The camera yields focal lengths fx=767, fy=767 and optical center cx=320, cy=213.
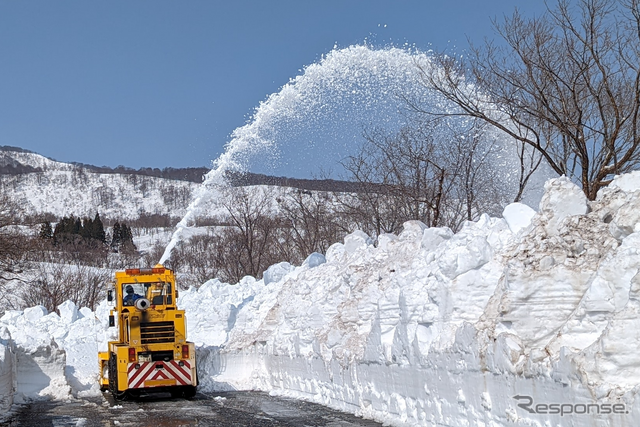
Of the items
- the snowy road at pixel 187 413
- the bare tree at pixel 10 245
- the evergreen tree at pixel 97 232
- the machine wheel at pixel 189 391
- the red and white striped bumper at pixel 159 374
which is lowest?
the snowy road at pixel 187 413

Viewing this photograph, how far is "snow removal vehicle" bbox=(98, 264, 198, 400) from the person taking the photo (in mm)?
19297

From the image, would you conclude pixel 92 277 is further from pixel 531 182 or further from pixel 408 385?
pixel 408 385

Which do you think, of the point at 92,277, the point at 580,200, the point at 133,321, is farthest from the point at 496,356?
the point at 92,277

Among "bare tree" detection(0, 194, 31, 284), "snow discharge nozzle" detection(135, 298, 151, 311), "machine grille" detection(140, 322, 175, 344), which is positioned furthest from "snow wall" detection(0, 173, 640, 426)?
"bare tree" detection(0, 194, 31, 284)

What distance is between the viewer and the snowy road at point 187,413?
584 inches

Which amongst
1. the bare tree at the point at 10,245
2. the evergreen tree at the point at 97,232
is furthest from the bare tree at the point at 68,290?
the bare tree at the point at 10,245

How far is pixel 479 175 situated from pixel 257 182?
1157 centimetres

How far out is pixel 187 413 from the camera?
16.9 meters

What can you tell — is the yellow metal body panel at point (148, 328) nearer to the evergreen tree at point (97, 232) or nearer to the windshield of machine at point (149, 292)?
the windshield of machine at point (149, 292)

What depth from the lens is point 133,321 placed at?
65.6ft

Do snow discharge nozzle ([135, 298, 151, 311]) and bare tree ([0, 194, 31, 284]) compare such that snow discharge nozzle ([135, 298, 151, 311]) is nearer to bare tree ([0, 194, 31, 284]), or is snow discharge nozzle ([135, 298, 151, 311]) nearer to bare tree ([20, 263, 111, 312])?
bare tree ([0, 194, 31, 284])

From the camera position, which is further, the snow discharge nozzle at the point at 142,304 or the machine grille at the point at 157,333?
the snow discharge nozzle at the point at 142,304

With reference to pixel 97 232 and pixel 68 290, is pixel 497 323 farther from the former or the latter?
pixel 97 232

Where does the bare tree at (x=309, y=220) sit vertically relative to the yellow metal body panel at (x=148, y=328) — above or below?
above
